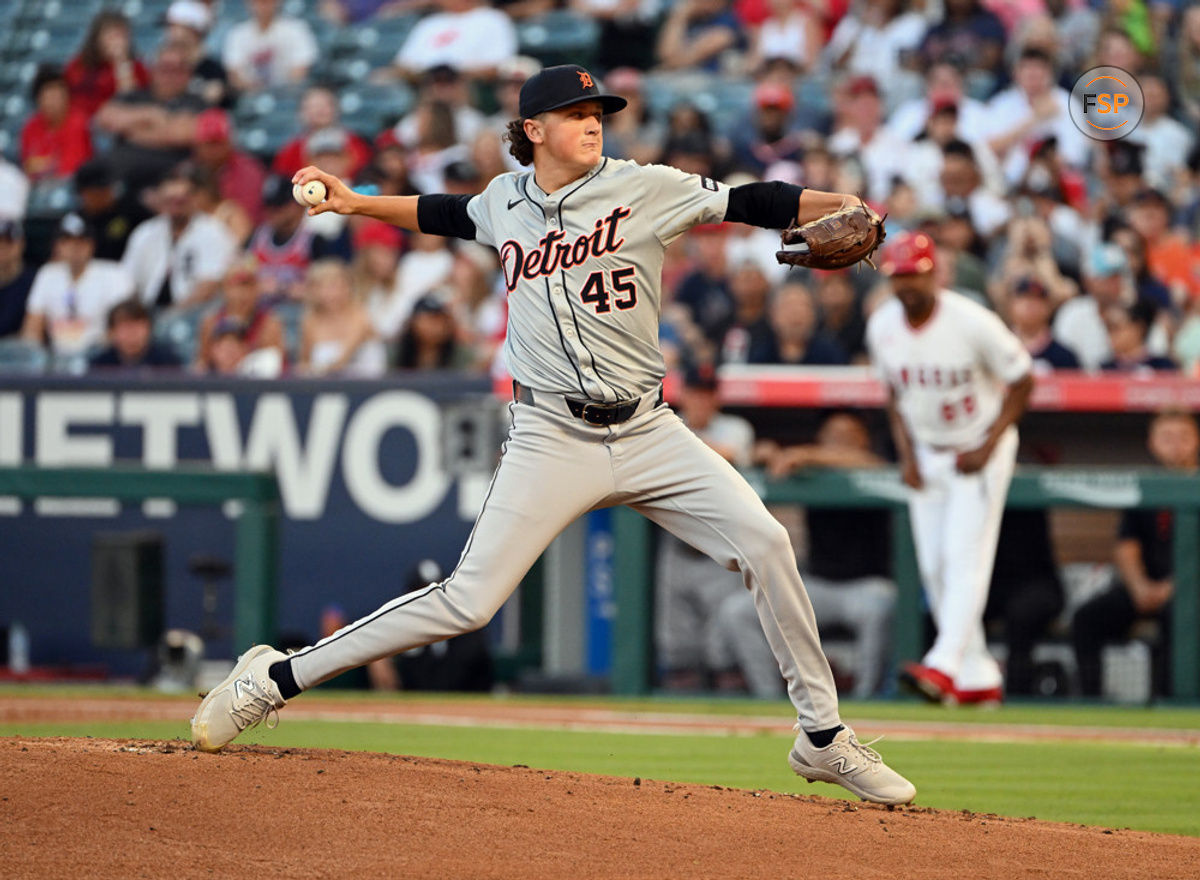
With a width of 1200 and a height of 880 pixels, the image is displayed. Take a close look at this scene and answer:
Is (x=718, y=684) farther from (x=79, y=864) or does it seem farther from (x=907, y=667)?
(x=79, y=864)

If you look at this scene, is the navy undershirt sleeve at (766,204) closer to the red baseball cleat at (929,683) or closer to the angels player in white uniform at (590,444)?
the angels player in white uniform at (590,444)

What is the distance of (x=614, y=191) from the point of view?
4.56 meters

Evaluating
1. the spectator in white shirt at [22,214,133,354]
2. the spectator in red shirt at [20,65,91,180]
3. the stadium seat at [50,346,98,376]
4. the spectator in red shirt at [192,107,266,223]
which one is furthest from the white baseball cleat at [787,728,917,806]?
the spectator in red shirt at [20,65,91,180]

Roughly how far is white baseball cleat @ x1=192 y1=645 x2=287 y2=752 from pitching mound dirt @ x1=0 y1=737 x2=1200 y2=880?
68 millimetres

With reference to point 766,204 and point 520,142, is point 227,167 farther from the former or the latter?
point 766,204

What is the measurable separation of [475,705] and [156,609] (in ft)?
6.71

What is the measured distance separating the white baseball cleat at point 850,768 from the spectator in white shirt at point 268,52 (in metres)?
11.1

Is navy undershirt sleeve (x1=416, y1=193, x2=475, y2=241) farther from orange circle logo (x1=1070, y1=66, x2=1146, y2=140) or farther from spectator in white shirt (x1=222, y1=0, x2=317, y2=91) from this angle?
spectator in white shirt (x1=222, y1=0, x2=317, y2=91)

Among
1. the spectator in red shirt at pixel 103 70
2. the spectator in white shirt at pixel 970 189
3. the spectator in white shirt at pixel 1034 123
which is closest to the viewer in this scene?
the spectator in white shirt at pixel 970 189

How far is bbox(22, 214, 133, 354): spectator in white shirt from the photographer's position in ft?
40.4

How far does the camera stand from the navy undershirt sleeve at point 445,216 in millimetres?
4840

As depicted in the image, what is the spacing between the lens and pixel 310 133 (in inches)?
530

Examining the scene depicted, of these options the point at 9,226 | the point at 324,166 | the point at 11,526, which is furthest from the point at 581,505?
the point at 9,226

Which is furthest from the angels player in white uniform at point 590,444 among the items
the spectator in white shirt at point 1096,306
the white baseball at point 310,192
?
the spectator in white shirt at point 1096,306
